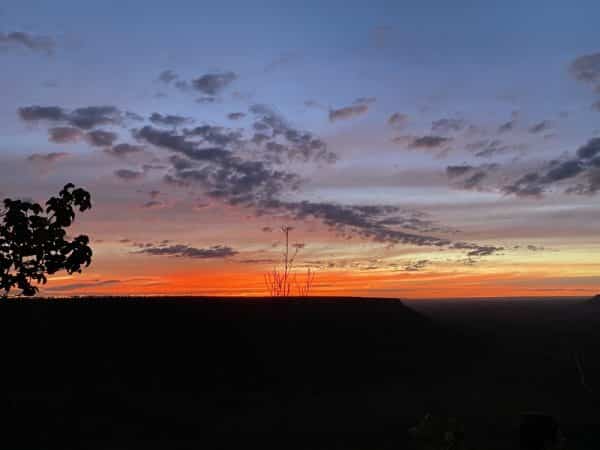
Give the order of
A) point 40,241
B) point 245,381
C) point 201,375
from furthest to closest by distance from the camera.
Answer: point 245,381 < point 201,375 < point 40,241

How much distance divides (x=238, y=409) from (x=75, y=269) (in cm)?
1140

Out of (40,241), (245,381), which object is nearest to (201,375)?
(245,381)

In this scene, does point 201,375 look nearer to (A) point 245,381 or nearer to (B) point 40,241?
(A) point 245,381

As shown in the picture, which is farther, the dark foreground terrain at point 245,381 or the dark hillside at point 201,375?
the dark hillside at point 201,375

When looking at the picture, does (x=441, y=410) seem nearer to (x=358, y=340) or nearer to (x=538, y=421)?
(x=358, y=340)

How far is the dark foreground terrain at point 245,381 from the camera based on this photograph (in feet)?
73.3

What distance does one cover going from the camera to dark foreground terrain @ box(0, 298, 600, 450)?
22.3 metres

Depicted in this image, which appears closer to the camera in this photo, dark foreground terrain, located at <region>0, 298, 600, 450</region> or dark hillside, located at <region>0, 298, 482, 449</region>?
dark foreground terrain, located at <region>0, 298, 600, 450</region>

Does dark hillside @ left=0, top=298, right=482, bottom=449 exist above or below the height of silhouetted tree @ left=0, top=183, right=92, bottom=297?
below

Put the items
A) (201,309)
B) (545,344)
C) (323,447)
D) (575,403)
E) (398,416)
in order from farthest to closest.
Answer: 1. (545,344)
2. (201,309)
3. (575,403)
4. (398,416)
5. (323,447)

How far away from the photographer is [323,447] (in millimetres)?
20812

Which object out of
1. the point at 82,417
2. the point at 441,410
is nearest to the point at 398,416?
the point at 441,410

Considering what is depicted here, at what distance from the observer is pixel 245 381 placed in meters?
30.7

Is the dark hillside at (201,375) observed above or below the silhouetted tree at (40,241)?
below
